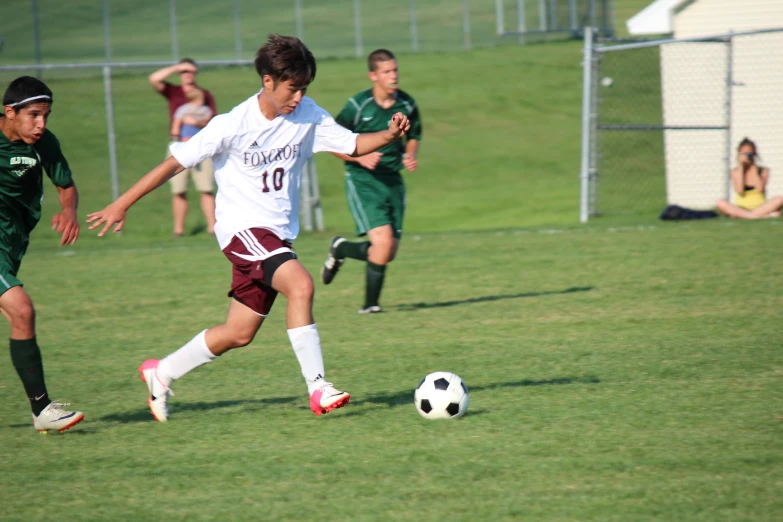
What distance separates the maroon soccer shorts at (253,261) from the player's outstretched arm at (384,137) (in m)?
0.76

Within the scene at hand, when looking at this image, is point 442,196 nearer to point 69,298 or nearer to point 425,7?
point 69,298

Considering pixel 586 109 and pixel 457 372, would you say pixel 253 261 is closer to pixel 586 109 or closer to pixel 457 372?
pixel 457 372

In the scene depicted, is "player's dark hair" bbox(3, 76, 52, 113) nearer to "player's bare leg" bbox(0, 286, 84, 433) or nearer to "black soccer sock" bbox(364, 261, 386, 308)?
"player's bare leg" bbox(0, 286, 84, 433)

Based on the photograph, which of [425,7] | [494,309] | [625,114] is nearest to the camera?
[494,309]

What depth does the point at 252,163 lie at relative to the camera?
5.12 metres

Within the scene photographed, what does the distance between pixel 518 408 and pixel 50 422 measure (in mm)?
2471

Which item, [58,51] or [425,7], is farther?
[425,7]

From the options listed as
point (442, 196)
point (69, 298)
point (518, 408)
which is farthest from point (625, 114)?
point (518, 408)

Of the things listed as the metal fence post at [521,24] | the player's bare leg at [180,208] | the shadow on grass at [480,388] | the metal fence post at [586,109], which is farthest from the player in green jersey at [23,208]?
the metal fence post at [521,24]

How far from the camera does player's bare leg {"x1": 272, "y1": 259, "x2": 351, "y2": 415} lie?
16.2 feet

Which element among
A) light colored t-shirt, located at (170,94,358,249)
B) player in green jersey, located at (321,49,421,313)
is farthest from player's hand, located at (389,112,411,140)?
player in green jersey, located at (321,49,421,313)

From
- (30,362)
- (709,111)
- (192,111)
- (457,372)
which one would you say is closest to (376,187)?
(457,372)

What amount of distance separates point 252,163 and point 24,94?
4.02 ft

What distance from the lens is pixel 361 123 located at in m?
8.48
